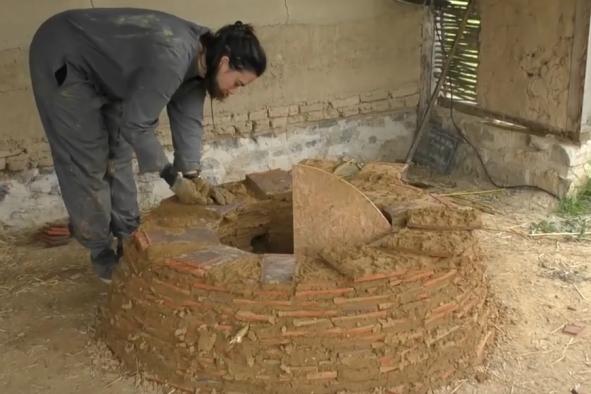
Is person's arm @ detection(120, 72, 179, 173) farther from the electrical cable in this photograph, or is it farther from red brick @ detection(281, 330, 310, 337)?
the electrical cable

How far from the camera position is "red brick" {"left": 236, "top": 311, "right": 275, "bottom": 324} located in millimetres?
2686

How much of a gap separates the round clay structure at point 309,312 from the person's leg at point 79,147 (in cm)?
55

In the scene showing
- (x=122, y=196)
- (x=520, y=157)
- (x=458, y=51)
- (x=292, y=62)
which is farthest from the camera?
(x=458, y=51)

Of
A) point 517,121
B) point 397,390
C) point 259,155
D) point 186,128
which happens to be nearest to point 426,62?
point 517,121

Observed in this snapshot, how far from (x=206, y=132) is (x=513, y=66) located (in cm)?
241

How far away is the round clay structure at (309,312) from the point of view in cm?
269

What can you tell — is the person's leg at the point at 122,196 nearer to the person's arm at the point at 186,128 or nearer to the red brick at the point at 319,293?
the person's arm at the point at 186,128

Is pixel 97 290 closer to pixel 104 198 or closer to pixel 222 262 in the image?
pixel 104 198

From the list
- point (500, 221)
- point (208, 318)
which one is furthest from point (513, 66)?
point (208, 318)

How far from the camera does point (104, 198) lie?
11.9ft

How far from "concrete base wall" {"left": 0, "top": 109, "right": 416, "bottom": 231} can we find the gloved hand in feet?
5.80

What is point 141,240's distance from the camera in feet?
10.0

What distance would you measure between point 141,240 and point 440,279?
52.0 inches

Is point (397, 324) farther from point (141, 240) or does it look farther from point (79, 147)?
point (79, 147)
